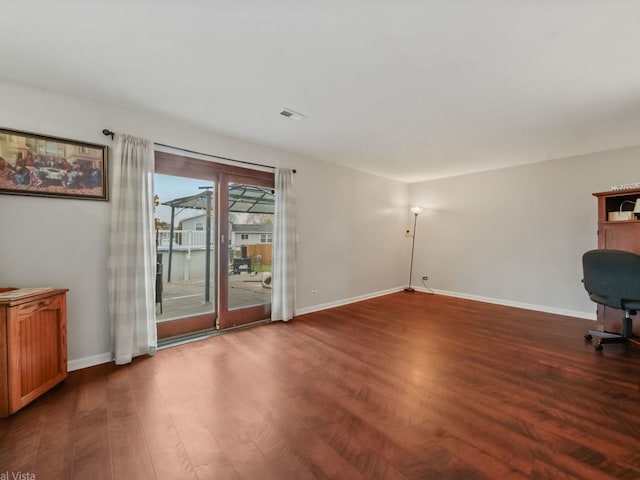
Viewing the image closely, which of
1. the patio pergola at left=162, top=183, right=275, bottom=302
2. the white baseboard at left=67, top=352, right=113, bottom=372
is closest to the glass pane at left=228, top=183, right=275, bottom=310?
the patio pergola at left=162, top=183, right=275, bottom=302

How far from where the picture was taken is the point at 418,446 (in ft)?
4.92

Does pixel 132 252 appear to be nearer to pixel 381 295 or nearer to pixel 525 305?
pixel 381 295

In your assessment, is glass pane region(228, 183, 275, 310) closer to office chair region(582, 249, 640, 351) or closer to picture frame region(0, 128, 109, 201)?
picture frame region(0, 128, 109, 201)

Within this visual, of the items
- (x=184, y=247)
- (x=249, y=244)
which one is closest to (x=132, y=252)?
(x=184, y=247)

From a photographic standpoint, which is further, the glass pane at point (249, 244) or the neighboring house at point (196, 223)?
the glass pane at point (249, 244)

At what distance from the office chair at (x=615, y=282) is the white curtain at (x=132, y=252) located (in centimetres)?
480

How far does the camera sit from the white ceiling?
1492 mm

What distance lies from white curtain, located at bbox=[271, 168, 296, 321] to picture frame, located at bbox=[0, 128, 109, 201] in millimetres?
1944

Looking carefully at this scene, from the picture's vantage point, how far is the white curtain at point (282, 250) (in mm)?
3746

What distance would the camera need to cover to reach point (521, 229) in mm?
4535

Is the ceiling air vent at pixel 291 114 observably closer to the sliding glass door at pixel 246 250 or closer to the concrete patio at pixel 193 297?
the sliding glass door at pixel 246 250

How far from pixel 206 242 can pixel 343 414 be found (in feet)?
8.52

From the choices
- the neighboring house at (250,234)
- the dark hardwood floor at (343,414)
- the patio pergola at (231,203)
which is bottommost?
the dark hardwood floor at (343,414)

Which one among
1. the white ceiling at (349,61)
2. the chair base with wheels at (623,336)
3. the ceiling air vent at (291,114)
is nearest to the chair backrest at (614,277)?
the chair base with wheels at (623,336)
